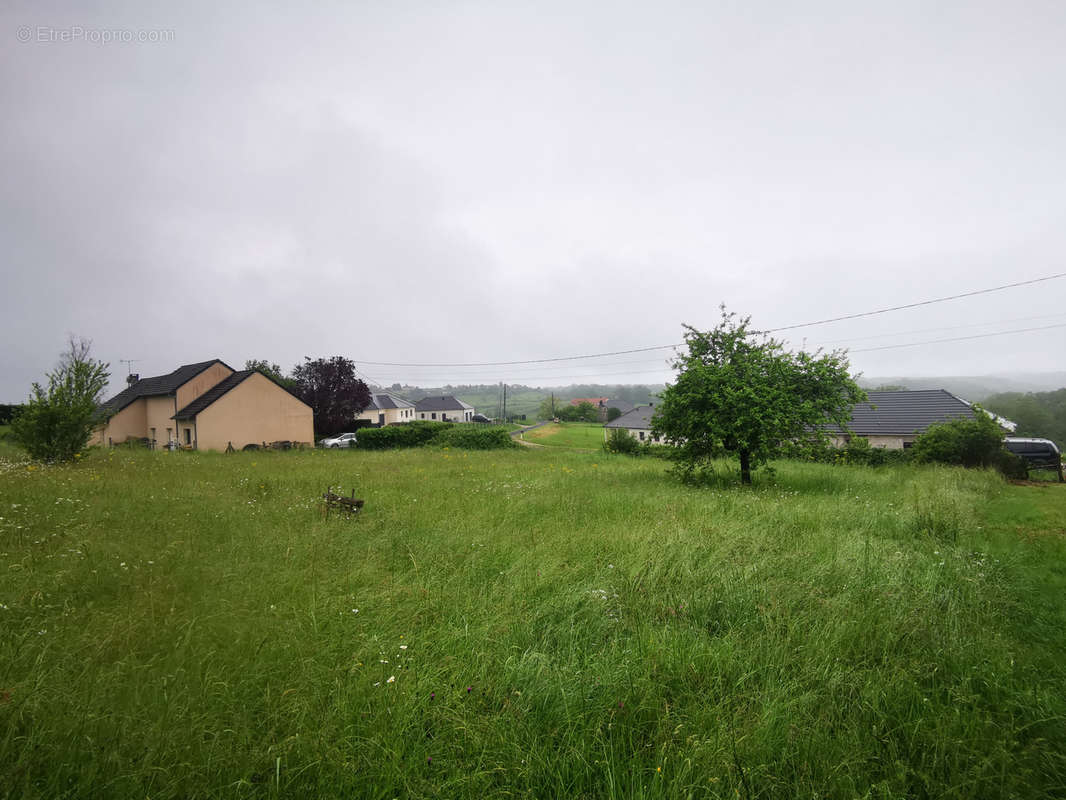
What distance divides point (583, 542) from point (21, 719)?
5428 mm

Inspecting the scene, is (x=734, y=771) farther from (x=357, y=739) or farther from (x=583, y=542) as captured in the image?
(x=583, y=542)

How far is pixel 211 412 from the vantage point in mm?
25562

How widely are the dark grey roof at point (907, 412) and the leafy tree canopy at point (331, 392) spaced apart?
41253 mm

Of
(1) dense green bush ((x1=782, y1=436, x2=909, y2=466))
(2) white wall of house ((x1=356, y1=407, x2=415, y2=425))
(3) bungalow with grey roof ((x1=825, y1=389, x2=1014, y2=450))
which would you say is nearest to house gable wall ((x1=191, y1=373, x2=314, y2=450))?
(1) dense green bush ((x1=782, y1=436, x2=909, y2=466))

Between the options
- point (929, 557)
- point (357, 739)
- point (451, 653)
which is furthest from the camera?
point (929, 557)

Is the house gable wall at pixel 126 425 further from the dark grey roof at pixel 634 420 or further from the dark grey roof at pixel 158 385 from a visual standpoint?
the dark grey roof at pixel 634 420

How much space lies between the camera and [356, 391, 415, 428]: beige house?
65188 mm

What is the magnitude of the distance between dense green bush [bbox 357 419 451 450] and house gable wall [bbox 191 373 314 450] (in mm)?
3983

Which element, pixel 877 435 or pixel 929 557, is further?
pixel 877 435

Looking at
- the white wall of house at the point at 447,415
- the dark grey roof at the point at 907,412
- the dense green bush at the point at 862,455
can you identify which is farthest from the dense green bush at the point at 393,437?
the white wall of house at the point at 447,415

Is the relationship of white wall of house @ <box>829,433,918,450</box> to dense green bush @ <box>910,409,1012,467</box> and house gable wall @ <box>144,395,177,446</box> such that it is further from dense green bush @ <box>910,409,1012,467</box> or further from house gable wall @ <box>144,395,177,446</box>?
house gable wall @ <box>144,395,177,446</box>

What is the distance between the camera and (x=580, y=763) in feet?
7.90

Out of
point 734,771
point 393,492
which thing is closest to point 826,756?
point 734,771

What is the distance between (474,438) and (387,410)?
42061mm
